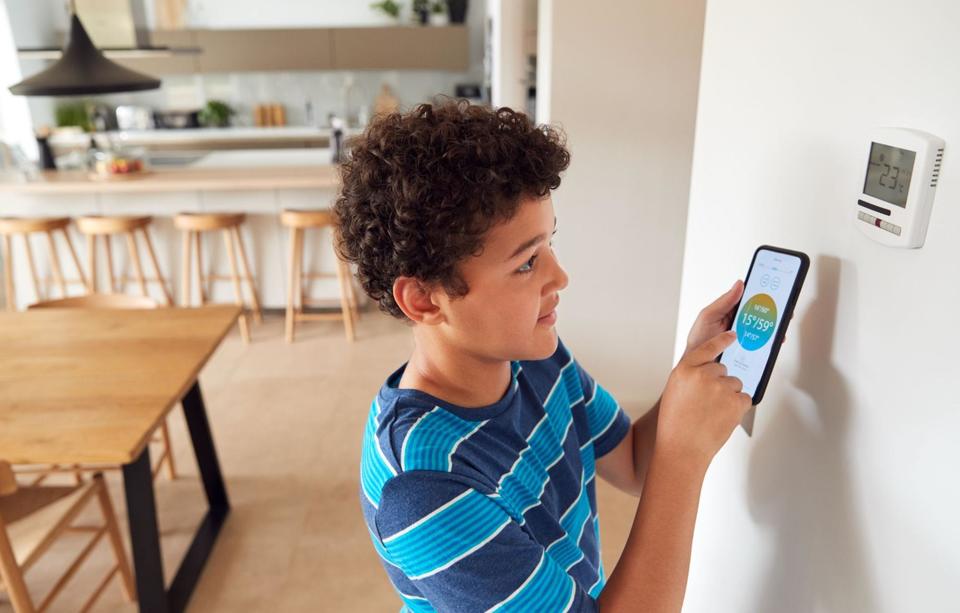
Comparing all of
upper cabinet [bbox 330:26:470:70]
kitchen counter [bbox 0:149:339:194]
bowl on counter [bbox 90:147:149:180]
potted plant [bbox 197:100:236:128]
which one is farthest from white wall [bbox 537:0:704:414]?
potted plant [bbox 197:100:236:128]

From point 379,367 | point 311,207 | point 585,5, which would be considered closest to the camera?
point 585,5

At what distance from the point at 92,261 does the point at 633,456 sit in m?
3.76

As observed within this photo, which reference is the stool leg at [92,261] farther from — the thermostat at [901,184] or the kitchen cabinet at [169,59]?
the thermostat at [901,184]

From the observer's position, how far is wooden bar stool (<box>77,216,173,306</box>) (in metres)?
3.74

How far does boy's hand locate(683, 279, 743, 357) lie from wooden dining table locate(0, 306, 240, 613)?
1.27 metres

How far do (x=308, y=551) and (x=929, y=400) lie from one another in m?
2.10

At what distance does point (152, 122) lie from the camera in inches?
251

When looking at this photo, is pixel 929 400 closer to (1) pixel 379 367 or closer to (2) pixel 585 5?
(2) pixel 585 5

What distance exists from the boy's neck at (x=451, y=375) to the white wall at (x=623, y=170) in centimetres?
195

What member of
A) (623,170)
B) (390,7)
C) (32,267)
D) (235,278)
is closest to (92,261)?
(32,267)

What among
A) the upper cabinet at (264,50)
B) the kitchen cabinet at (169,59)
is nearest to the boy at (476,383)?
the upper cabinet at (264,50)

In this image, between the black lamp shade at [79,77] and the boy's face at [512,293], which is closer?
A: the boy's face at [512,293]

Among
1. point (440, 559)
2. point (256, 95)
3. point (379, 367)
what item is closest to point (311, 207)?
point (379, 367)

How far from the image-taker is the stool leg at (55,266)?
12.8 feet
